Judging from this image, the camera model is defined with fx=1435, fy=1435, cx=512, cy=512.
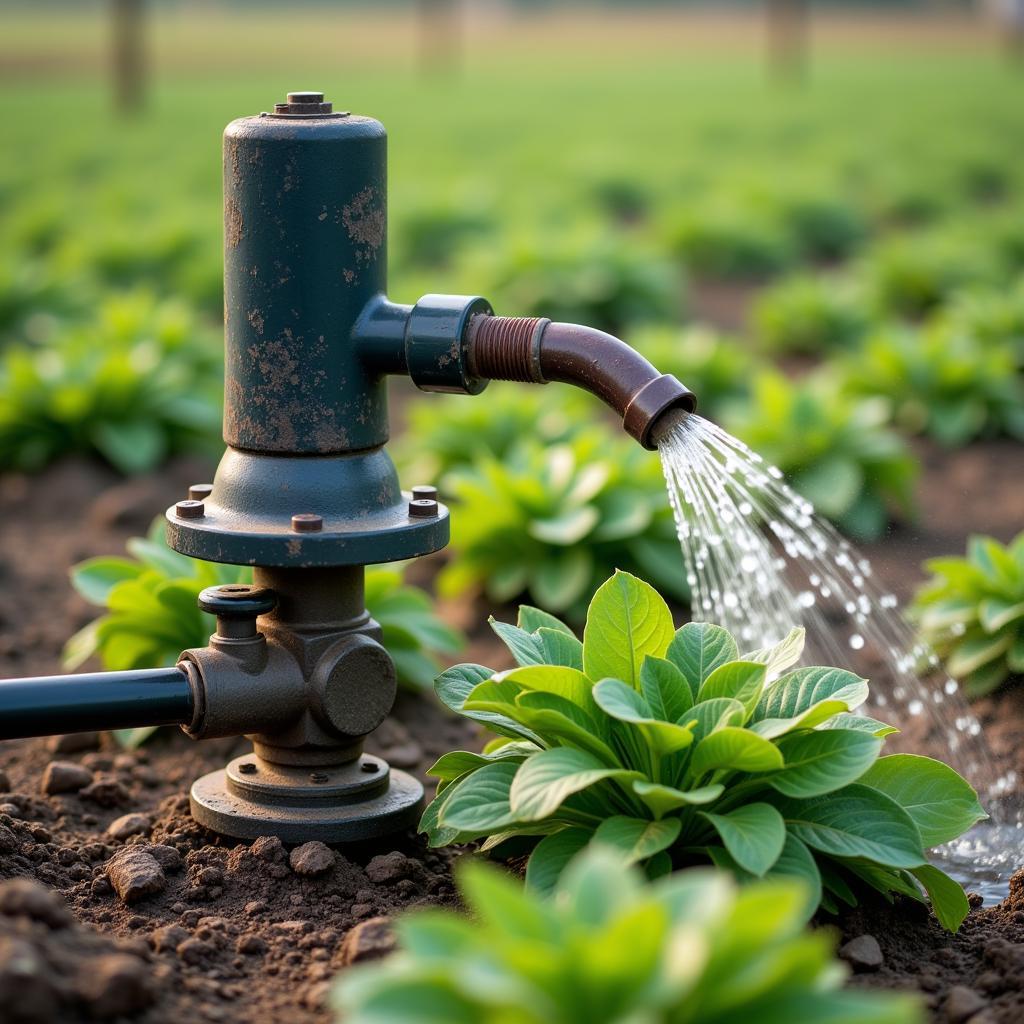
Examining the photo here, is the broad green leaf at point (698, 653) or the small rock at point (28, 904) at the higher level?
the broad green leaf at point (698, 653)

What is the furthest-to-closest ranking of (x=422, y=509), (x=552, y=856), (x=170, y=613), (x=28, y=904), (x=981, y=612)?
(x=981, y=612)
(x=170, y=613)
(x=422, y=509)
(x=552, y=856)
(x=28, y=904)

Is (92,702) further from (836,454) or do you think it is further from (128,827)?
(836,454)

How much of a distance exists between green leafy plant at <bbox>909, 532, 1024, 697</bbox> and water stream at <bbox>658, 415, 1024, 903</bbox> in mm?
76

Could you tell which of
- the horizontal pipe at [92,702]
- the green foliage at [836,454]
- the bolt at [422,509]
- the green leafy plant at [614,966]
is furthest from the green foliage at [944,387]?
the green leafy plant at [614,966]

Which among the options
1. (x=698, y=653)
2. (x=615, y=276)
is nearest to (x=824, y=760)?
(x=698, y=653)

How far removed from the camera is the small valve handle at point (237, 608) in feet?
8.42

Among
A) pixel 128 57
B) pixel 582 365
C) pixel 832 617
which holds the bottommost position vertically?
pixel 832 617

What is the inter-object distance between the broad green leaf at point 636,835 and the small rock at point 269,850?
642mm

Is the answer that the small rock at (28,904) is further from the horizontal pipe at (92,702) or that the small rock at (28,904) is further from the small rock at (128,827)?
the small rock at (128,827)

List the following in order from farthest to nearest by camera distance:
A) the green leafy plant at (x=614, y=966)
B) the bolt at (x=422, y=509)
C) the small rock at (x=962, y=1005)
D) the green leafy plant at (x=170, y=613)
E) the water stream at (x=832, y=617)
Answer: the green leafy plant at (x=170, y=613)
the water stream at (x=832, y=617)
the bolt at (x=422, y=509)
the small rock at (x=962, y=1005)
the green leafy plant at (x=614, y=966)

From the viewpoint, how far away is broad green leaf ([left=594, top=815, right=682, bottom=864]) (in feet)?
7.17

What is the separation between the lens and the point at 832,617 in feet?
15.0

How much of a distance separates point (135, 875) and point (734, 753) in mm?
1048

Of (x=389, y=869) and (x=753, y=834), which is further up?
(x=753, y=834)
